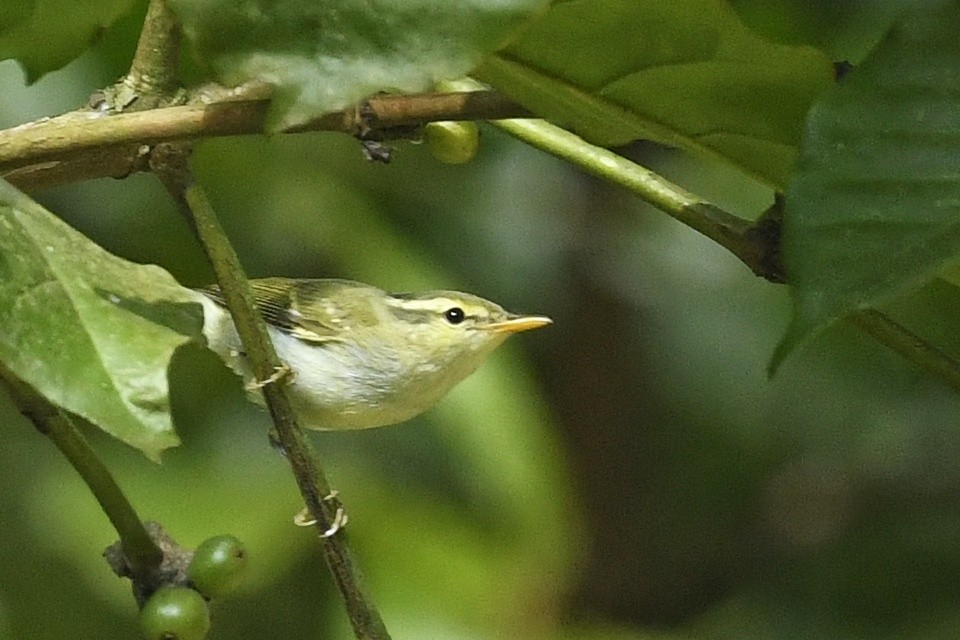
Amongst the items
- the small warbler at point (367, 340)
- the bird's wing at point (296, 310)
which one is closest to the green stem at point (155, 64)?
the small warbler at point (367, 340)

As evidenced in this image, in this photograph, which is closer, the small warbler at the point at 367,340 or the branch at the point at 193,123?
the branch at the point at 193,123

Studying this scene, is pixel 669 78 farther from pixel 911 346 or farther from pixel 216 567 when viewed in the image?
pixel 216 567

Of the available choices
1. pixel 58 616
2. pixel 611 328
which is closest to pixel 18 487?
pixel 58 616

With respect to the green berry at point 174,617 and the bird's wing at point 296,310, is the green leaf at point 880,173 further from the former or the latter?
the bird's wing at point 296,310

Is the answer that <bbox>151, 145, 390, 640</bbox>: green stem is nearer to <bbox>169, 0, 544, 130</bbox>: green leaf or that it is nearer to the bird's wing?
<bbox>169, 0, 544, 130</bbox>: green leaf

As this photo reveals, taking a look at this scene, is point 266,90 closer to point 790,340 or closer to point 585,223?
point 790,340

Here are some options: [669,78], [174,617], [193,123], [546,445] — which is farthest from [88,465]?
[546,445]

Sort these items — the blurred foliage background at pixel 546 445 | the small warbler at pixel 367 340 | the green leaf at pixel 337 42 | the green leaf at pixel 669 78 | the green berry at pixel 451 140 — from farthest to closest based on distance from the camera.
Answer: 1. the blurred foliage background at pixel 546 445
2. the small warbler at pixel 367 340
3. the green berry at pixel 451 140
4. the green leaf at pixel 669 78
5. the green leaf at pixel 337 42
